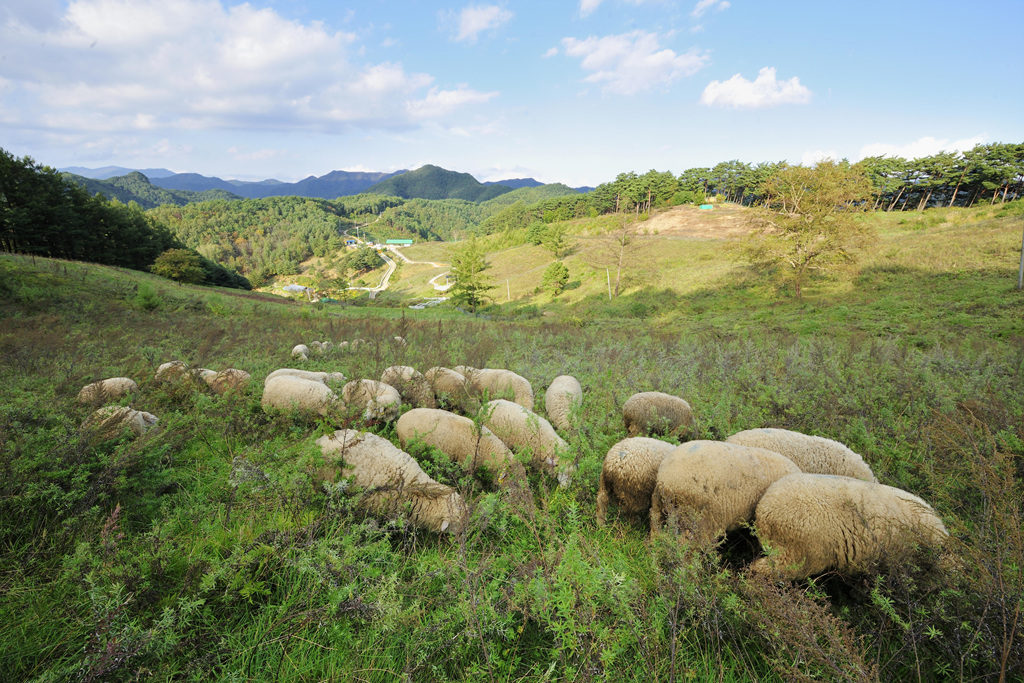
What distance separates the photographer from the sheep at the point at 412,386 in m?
5.71

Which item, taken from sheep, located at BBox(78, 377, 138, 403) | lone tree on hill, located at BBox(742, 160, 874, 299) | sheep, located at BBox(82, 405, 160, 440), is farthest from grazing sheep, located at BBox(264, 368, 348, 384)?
lone tree on hill, located at BBox(742, 160, 874, 299)

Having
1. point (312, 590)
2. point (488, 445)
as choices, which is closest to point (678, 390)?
point (488, 445)

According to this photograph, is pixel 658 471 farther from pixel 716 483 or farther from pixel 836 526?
pixel 836 526

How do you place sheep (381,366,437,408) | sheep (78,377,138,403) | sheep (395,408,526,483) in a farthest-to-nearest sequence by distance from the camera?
sheep (381,366,437,408)
sheep (78,377,138,403)
sheep (395,408,526,483)

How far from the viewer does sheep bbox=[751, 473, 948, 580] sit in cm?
257

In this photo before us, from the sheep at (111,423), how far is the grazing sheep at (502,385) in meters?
4.15

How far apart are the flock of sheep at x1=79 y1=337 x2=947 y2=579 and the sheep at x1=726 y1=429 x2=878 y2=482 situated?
0.4 inches

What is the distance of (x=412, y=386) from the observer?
6.02 meters

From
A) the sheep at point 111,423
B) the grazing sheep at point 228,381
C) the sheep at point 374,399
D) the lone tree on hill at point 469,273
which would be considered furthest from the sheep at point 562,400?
the lone tree on hill at point 469,273

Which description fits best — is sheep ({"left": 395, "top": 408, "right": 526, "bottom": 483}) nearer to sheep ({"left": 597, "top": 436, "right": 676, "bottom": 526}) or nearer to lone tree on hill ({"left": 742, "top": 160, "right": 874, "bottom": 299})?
sheep ({"left": 597, "top": 436, "right": 676, "bottom": 526})

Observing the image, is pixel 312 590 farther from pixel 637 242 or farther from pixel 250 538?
pixel 637 242

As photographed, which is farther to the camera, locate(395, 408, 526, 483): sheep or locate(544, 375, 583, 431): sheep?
locate(544, 375, 583, 431): sheep

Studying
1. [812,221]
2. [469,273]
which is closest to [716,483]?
[812,221]

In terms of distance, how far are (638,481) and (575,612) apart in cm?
173
